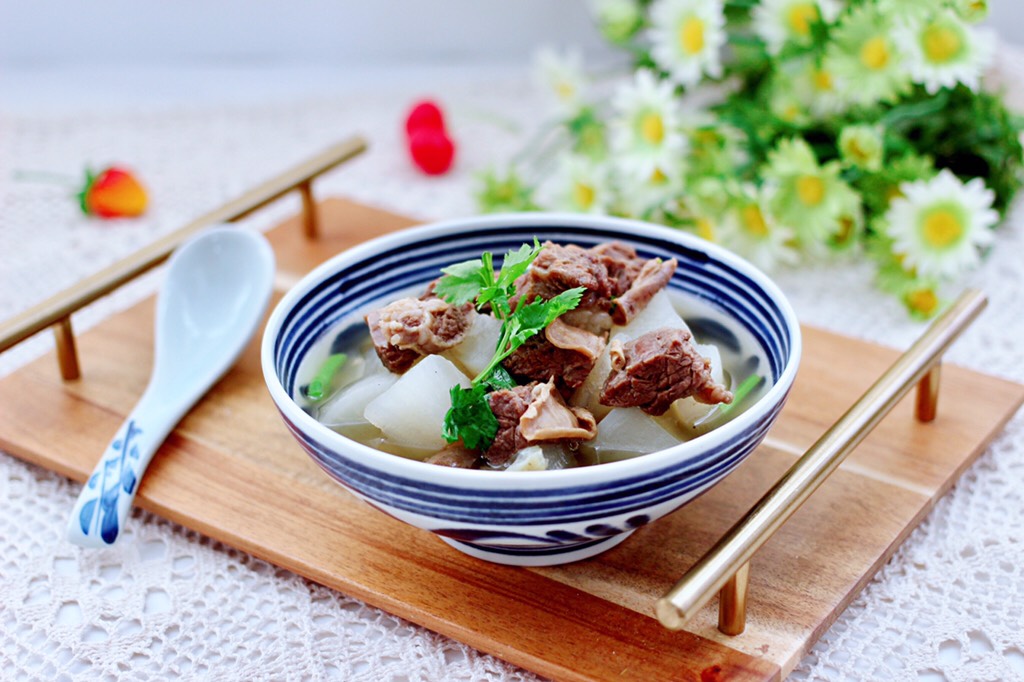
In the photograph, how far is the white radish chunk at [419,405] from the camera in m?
1.32

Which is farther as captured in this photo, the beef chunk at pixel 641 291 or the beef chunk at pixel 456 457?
the beef chunk at pixel 641 291

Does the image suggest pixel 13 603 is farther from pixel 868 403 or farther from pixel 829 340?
pixel 829 340

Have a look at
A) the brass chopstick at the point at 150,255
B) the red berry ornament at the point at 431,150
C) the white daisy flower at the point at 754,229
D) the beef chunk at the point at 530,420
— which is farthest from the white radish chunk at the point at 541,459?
the red berry ornament at the point at 431,150

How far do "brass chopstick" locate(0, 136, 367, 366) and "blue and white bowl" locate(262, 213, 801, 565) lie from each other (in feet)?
1.51

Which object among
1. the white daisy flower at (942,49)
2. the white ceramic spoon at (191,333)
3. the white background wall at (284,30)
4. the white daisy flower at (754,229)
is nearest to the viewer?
the white ceramic spoon at (191,333)

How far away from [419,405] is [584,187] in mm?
1063

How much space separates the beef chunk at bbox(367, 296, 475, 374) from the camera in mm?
1362

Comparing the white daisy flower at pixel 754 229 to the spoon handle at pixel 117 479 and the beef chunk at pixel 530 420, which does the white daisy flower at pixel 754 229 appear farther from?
the spoon handle at pixel 117 479

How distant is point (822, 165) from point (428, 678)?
154 cm

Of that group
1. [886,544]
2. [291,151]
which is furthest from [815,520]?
[291,151]

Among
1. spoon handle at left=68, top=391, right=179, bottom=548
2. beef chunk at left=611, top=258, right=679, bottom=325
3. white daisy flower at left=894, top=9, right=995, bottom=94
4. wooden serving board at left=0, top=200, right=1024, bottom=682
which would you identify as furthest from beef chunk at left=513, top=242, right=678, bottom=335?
white daisy flower at left=894, top=9, right=995, bottom=94

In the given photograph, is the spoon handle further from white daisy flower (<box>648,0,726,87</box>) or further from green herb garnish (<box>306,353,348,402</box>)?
white daisy flower (<box>648,0,726,87</box>)

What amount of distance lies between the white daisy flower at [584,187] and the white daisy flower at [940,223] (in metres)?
0.55

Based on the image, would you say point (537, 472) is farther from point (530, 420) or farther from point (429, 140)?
point (429, 140)
